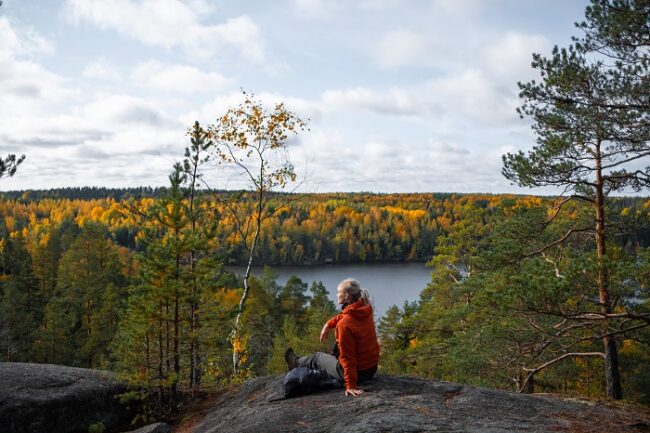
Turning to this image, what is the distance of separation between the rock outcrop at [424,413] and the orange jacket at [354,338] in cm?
40

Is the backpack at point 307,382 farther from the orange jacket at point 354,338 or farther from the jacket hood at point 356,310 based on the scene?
the jacket hood at point 356,310

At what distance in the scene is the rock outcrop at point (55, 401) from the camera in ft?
28.0

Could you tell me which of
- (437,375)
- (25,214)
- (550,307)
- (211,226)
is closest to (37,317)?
(437,375)


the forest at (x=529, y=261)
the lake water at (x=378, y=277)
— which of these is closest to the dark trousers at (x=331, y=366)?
the forest at (x=529, y=261)

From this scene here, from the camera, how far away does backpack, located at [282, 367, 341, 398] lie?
6727 mm

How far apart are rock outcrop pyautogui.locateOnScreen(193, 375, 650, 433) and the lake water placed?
41.5 meters

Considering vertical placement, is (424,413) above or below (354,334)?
below

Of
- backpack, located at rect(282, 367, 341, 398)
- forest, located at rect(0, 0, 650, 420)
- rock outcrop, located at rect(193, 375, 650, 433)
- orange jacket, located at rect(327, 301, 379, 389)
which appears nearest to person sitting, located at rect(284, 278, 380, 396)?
orange jacket, located at rect(327, 301, 379, 389)

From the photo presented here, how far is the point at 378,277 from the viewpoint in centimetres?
7981

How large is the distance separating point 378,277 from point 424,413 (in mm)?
75109

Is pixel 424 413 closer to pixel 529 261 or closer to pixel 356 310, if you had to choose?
pixel 356 310

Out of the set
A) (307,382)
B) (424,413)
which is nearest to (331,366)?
(307,382)

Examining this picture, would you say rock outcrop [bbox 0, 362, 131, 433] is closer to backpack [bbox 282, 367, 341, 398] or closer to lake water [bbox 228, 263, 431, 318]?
backpack [bbox 282, 367, 341, 398]

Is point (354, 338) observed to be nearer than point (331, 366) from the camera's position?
Yes
